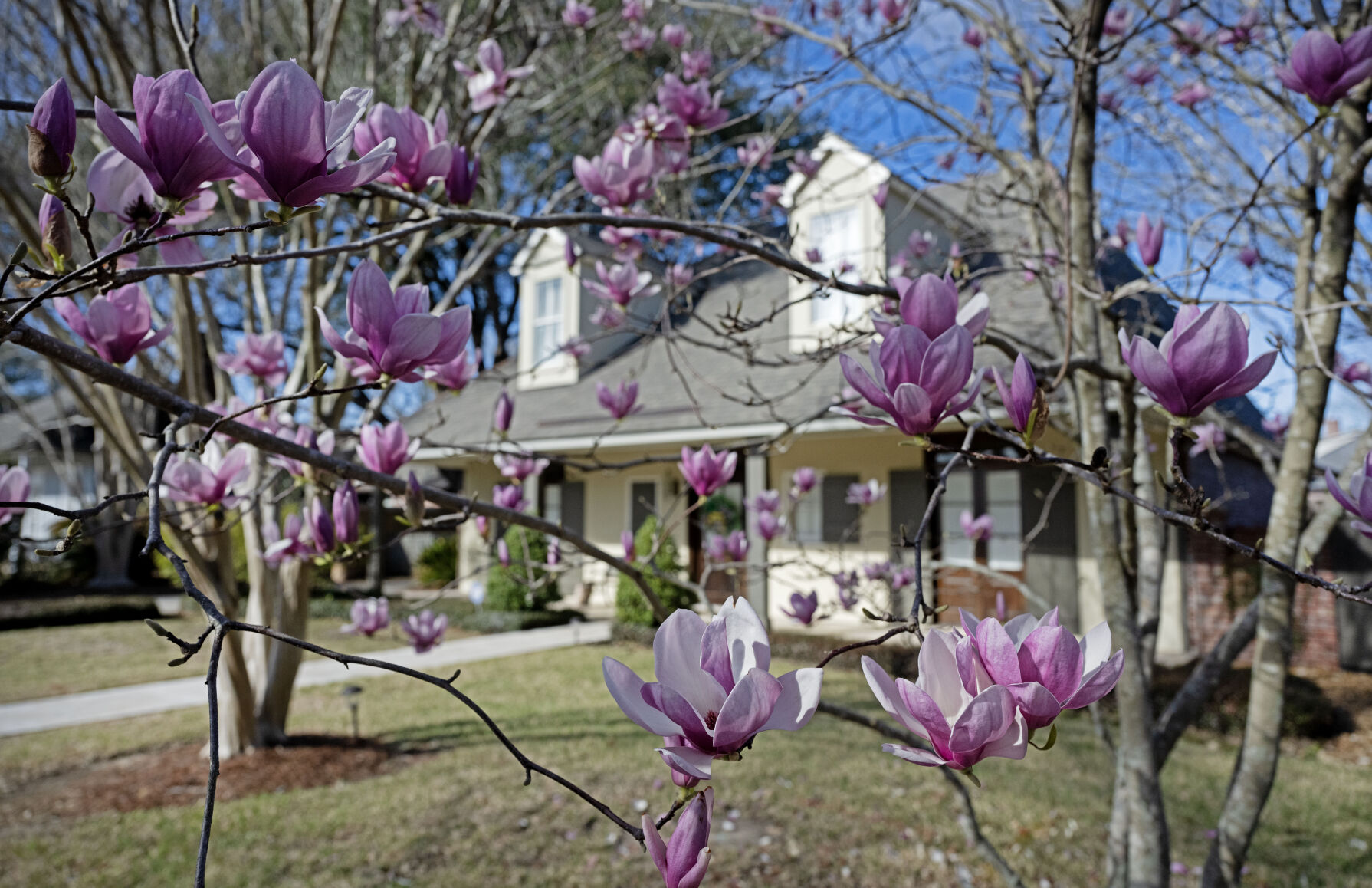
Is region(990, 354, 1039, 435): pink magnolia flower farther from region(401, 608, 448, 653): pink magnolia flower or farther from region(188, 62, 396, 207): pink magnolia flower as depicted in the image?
region(401, 608, 448, 653): pink magnolia flower

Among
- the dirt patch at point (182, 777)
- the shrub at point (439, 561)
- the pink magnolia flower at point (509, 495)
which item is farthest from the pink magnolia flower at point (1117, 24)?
the shrub at point (439, 561)

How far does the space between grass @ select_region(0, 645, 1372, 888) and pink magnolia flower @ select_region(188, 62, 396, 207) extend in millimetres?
3212

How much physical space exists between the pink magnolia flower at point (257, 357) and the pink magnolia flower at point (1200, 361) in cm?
157

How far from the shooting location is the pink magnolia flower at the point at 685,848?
2.16ft

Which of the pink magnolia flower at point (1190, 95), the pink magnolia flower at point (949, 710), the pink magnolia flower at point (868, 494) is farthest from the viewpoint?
the pink magnolia flower at point (868, 494)

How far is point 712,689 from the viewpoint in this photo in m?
0.68

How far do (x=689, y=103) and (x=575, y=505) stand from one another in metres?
10.4

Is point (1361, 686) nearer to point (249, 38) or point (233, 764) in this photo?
point (233, 764)

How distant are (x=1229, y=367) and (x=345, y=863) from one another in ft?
12.1

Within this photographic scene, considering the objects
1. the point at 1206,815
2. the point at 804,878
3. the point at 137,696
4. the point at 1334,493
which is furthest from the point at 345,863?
the point at 137,696

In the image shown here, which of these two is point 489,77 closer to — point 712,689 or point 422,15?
point 422,15

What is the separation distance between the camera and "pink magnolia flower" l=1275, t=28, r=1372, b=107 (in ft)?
4.01

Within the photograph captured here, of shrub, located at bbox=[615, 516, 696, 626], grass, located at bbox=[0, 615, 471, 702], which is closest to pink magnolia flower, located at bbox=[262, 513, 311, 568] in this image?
grass, located at bbox=[0, 615, 471, 702]

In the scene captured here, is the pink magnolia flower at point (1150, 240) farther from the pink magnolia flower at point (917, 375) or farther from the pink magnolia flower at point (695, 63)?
the pink magnolia flower at point (695, 63)
